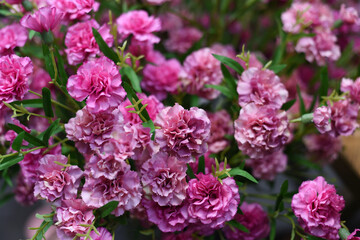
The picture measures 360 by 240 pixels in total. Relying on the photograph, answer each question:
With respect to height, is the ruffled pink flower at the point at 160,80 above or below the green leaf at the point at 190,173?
above

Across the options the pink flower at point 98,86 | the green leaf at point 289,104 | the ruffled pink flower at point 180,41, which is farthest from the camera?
the ruffled pink flower at point 180,41

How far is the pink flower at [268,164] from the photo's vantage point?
58 cm

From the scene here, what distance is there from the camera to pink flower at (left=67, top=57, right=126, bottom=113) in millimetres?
412

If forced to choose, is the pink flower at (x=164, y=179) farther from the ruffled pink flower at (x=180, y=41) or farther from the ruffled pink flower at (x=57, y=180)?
the ruffled pink flower at (x=180, y=41)

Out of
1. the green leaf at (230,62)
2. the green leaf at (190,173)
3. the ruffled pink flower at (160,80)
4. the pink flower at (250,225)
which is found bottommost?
the pink flower at (250,225)

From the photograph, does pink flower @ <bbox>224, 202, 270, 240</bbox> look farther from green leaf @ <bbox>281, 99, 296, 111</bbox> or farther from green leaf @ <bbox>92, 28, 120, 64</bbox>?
green leaf @ <bbox>92, 28, 120, 64</bbox>

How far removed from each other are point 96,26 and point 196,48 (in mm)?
181

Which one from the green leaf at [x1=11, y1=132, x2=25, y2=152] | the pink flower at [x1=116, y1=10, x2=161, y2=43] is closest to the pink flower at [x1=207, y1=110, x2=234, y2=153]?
the pink flower at [x1=116, y1=10, x2=161, y2=43]

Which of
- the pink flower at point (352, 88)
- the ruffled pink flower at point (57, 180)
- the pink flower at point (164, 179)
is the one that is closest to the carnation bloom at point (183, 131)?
the pink flower at point (164, 179)

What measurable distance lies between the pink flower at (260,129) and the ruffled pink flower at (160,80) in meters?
0.15

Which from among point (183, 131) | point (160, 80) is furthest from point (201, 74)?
point (183, 131)

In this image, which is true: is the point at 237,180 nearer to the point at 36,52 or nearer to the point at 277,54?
the point at 277,54

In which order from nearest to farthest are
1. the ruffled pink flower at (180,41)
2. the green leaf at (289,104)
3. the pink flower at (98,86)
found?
the pink flower at (98,86)
the green leaf at (289,104)
the ruffled pink flower at (180,41)

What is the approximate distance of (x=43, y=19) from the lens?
17.7 inches
